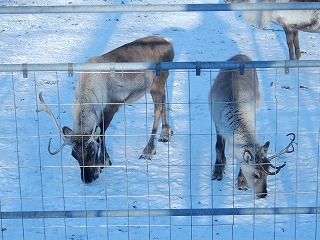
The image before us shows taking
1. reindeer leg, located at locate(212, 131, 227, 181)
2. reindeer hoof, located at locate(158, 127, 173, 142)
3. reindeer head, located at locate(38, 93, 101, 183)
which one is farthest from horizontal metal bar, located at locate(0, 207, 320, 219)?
reindeer hoof, located at locate(158, 127, 173, 142)

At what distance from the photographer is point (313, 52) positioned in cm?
1035

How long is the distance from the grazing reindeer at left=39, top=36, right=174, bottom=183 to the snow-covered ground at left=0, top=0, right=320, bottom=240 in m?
0.20

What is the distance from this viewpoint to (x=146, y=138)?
7398mm

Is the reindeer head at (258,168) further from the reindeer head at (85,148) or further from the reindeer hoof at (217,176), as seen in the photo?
the reindeer head at (85,148)

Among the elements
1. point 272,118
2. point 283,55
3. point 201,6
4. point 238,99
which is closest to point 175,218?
point 238,99

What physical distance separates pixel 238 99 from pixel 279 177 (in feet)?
3.03

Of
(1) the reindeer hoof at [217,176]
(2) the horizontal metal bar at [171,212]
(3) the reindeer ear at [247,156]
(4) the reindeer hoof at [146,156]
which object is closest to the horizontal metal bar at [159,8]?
(2) the horizontal metal bar at [171,212]

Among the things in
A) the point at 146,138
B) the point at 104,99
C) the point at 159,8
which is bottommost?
the point at 146,138

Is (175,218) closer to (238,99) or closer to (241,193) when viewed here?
(241,193)

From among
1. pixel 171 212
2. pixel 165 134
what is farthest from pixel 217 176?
pixel 171 212

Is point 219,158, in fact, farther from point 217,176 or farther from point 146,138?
point 146,138

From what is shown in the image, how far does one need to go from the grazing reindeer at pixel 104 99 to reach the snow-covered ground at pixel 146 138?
201 millimetres

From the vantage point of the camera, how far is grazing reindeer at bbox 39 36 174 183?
6.24 metres

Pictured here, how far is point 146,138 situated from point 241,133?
5.85ft
